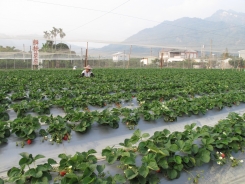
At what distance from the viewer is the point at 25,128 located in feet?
Result: 11.7

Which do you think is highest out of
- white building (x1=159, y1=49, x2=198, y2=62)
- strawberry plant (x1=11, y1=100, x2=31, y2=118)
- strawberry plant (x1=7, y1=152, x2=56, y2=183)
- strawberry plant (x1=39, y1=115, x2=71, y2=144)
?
white building (x1=159, y1=49, x2=198, y2=62)

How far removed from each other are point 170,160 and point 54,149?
162 cm

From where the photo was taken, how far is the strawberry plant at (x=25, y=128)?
3545 mm

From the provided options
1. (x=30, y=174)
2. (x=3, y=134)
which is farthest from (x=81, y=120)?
(x=30, y=174)

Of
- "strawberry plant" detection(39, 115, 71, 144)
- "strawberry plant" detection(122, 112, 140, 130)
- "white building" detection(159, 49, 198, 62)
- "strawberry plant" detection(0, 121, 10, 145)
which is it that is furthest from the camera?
"white building" detection(159, 49, 198, 62)

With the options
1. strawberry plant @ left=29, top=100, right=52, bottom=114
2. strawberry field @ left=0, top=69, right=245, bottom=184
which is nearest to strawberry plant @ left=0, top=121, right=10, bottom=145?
strawberry field @ left=0, top=69, right=245, bottom=184

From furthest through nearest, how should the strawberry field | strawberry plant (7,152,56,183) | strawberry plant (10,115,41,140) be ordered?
strawberry plant (10,115,41,140) → the strawberry field → strawberry plant (7,152,56,183)

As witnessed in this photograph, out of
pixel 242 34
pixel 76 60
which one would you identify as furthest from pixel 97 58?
pixel 242 34

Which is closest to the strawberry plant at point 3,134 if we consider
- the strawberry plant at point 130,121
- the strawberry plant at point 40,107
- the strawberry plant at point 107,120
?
the strawberry plant at point 40,107

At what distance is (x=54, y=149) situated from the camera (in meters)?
3.47

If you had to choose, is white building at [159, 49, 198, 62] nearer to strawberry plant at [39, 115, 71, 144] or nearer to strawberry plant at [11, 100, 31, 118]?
strawberry plant at [11, 100, 31, 118]

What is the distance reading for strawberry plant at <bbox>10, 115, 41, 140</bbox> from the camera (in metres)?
3.54

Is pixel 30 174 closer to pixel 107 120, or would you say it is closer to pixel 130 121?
pixel 107 120

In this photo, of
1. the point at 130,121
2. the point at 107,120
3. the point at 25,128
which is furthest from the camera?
the point at 130,121
